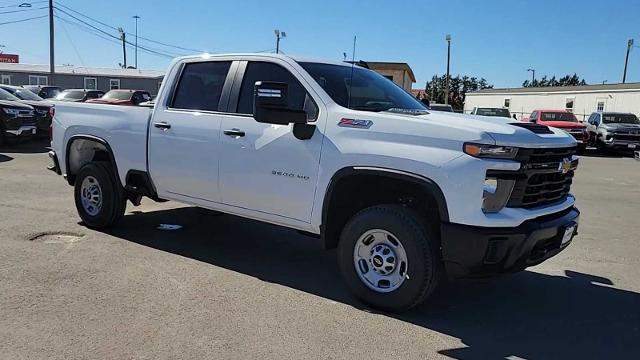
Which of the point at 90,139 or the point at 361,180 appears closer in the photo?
the point at 361,180

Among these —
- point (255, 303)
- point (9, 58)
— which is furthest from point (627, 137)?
point (9, 58)

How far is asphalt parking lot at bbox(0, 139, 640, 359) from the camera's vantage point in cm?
379

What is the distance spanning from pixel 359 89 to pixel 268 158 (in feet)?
3.42

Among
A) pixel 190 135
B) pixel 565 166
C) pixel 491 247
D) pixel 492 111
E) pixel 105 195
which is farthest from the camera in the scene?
pixel 492 111

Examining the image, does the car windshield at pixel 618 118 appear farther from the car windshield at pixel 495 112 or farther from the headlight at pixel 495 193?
the headlight at pixel 495 193

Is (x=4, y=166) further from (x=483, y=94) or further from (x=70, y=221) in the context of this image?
(x=483, y=94)

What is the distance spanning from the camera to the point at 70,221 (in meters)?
7.14

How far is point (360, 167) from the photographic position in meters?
4.33

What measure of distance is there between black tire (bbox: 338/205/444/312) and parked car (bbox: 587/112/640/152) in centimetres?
2158

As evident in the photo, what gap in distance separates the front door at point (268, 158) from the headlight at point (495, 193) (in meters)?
1.40

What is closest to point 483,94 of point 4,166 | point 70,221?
point 4,166

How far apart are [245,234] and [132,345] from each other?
3.23 meters

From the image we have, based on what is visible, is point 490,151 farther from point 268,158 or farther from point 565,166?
point 268,158

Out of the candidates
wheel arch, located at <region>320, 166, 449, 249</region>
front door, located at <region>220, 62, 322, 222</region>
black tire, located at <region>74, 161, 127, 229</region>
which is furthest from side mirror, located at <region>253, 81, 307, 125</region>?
black tire, located at <region>74, 161, 127, 229</region>
